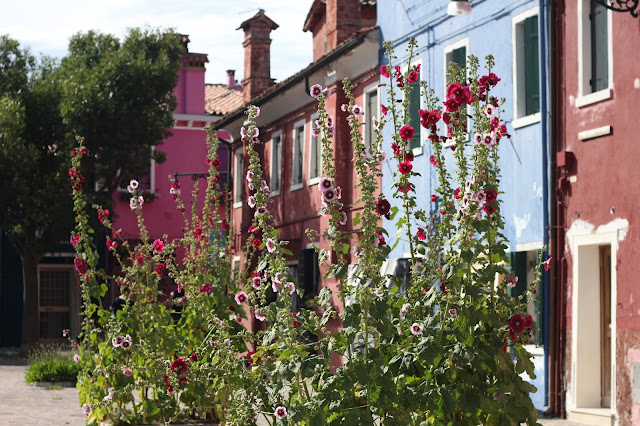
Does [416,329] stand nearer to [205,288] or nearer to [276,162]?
[205,288]

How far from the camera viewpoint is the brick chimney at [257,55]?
109 feet

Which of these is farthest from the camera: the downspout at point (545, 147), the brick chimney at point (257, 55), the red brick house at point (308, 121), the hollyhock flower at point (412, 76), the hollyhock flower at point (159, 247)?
the brick chimney at point (257, 55)

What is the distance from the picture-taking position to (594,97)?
51.0 feet

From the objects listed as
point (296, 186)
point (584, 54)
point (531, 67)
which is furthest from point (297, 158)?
point (584, 54)

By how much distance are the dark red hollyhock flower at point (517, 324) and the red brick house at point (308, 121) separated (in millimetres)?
14707

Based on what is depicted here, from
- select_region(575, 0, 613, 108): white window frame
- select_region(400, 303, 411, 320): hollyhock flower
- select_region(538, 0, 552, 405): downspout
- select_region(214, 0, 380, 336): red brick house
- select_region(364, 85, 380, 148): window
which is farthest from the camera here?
select_region(214, 0, 380, 336): red brick house

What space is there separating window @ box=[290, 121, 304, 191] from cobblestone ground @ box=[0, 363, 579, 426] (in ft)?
26.1

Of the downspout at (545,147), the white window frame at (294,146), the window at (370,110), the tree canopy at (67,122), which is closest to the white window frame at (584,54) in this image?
the downspout at (545,147)

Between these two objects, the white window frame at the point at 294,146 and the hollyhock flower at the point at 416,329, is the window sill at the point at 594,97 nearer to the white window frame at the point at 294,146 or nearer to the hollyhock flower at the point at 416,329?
the hollyhock flower at the point at 416,329

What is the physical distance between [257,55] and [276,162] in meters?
5.03

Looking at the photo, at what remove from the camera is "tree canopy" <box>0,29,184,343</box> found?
105 ft

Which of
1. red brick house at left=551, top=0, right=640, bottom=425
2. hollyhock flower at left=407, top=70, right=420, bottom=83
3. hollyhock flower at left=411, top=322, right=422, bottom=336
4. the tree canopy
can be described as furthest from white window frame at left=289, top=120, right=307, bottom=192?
hollyhock flower at left=411, top=322, right=422, bottom=336

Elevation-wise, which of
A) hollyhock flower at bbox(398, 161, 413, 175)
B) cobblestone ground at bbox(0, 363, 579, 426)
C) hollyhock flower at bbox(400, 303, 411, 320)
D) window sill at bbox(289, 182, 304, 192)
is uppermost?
window sill at bbox(289, 182, 304, 192)

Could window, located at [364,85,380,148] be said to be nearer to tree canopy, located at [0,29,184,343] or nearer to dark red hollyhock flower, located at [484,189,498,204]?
tree canopy, located at [0,29,184,343]
